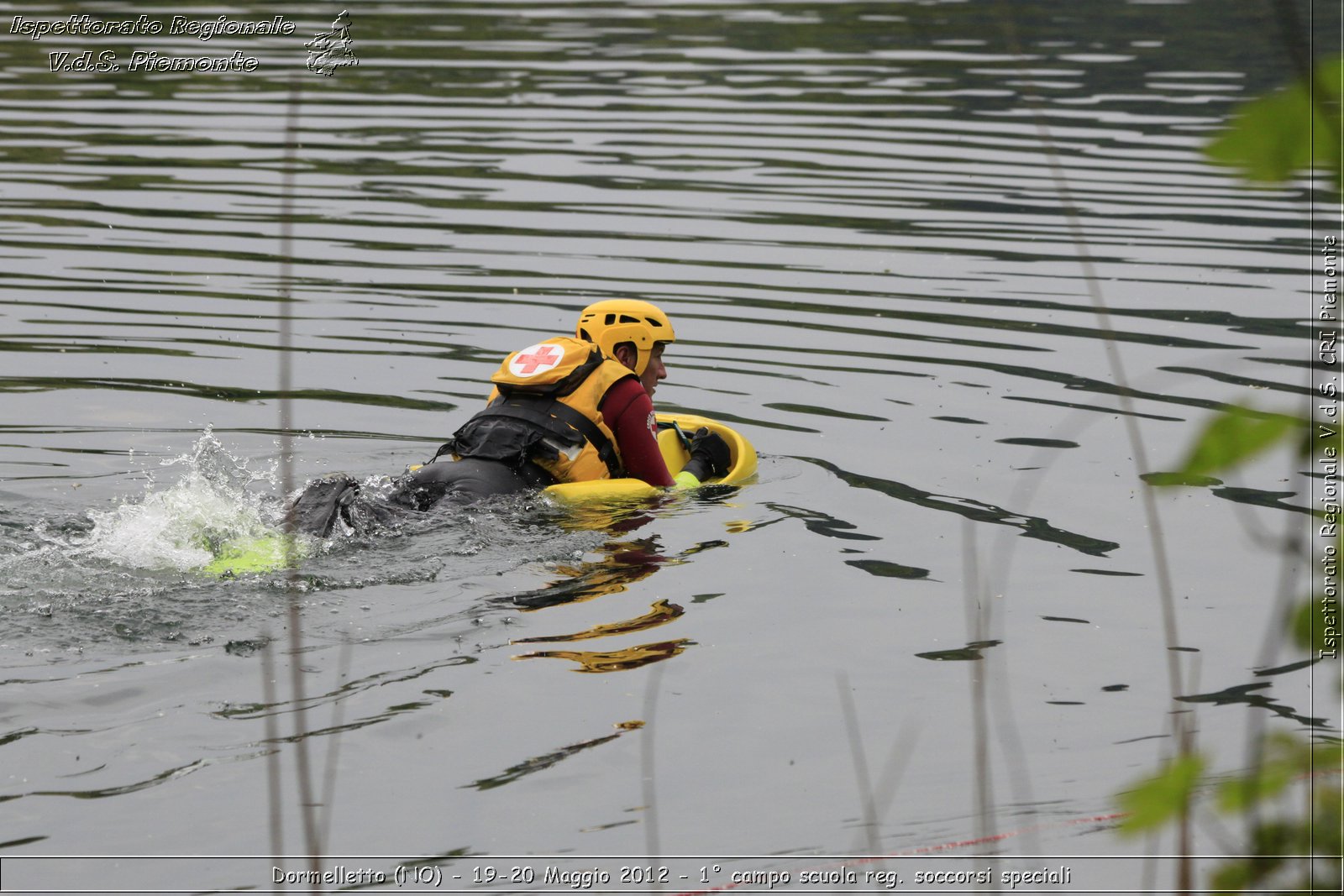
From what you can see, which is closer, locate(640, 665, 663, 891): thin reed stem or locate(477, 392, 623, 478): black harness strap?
locate(640, 665, 663, 891): thin reed stem

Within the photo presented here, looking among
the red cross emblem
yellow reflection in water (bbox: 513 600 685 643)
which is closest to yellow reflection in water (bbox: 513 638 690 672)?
yellow reflection in water (bbox: 513 600 685 643)

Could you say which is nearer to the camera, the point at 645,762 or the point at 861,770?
the point at 861,770

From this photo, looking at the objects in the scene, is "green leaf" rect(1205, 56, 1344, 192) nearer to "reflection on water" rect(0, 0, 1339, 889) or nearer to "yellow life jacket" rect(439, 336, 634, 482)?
"reflection on water" rect(0, 0, 1339, 889)

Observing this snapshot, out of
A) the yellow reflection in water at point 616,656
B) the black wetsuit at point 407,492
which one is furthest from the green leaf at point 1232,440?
the black wetsuit at point 407,492

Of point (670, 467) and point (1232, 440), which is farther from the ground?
point (1232, 440)

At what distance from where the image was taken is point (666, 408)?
11.1m

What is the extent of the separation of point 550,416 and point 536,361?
1.05 feet

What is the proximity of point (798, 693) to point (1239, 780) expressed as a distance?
449 cm

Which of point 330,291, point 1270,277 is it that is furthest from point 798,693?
point 1270,277

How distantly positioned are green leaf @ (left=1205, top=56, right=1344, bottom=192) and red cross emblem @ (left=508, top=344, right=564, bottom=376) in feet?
23.1

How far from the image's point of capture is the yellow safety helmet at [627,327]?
9.26m

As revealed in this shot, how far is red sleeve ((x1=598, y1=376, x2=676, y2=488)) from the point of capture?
29.1 ft

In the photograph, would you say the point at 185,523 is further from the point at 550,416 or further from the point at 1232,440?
the point at 1232,440

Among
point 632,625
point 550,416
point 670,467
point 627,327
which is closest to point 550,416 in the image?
point 550,416
